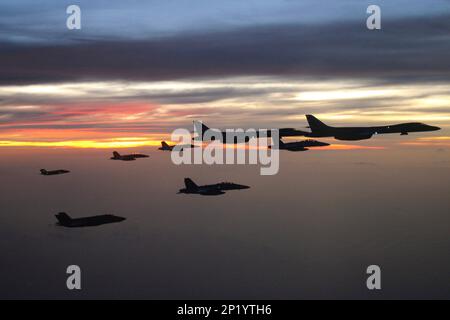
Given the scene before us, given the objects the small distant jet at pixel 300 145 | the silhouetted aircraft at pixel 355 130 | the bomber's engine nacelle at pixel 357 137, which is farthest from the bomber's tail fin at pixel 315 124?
the small distant jet at pixel 300 145

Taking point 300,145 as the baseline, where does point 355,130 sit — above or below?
above

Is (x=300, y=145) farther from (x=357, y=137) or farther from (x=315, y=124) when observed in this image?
(x=357, y=137)

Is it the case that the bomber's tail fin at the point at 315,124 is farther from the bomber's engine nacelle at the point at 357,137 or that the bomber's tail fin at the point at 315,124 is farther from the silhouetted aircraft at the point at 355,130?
the bomber's engine nacelle at the point at 357,137

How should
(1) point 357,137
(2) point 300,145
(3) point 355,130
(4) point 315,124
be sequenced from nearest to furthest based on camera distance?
(1) point 357,137, (3) point 355,130, (4) point 315,124, (2) point 300,145

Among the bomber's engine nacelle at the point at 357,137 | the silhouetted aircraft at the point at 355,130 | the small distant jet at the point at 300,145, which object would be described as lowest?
the small distant jet at the point at 300,145

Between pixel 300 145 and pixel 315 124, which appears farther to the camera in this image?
pixel 300 145

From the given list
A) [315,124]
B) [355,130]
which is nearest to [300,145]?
[315,124]

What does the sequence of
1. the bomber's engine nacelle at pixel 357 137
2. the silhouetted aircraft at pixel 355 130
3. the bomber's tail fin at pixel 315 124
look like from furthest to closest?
the bomber's tail fin at pixel 315 124 < the silhouetted aircraft at pixel 355 130 < the bomber's engine nacelle at pixel 357 137
